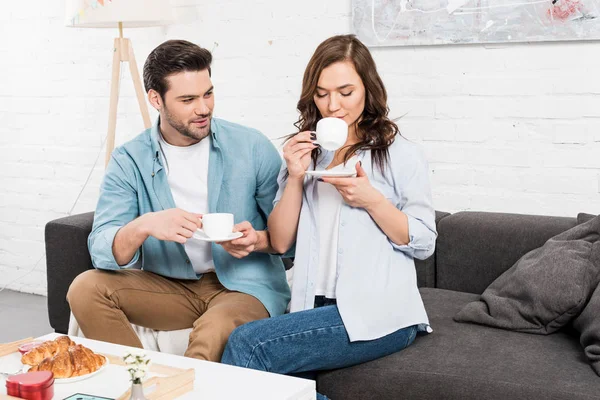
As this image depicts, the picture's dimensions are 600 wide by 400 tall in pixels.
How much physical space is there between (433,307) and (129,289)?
922mm

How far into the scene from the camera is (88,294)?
2.29 meters

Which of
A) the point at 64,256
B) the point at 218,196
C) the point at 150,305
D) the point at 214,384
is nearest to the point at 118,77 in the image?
the point at 64,256

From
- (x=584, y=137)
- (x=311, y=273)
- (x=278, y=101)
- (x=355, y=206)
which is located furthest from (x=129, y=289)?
(x=584, y=137)

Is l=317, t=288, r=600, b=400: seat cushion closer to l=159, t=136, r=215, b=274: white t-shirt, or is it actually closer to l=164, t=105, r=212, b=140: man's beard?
l=159, t=136, r=215, b=274: white t-shirt

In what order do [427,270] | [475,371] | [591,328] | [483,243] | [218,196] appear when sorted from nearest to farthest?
[475,371]
[591,328]
[218,196]
[483,243]
[427,270]

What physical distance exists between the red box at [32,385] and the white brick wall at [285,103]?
6.27ft

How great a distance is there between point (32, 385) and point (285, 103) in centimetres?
210

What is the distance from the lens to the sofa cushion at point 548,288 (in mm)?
2285

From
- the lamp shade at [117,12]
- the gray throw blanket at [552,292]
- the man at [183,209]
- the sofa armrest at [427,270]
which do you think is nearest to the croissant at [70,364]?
the man at [183,209]

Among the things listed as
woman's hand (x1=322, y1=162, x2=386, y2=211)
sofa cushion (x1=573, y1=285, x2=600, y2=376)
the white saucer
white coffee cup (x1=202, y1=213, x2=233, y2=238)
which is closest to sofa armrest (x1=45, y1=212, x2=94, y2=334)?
the white saucer

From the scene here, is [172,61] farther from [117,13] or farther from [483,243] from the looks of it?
[483,243]

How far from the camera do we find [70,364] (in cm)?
175

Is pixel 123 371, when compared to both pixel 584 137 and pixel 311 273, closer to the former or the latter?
pixel 311 273

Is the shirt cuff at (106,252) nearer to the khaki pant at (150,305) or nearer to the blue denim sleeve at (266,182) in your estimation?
the khaki pant at (150,305)
